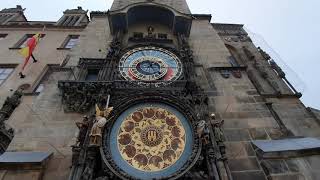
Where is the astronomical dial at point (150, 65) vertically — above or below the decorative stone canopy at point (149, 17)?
below

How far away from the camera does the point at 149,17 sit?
12.8 meters

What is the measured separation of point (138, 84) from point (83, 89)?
5.87 ft

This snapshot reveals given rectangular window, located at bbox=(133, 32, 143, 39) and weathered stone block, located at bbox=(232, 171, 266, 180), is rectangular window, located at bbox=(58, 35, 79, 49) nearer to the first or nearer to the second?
rectangular window, located at bbox=(133, 32, 143, 39)

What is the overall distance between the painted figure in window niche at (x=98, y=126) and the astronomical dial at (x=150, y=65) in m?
2.36

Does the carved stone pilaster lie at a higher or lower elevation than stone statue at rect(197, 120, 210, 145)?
higher

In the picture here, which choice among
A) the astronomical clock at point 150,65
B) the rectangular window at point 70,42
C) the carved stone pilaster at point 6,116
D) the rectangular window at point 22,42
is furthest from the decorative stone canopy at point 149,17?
the rectangular window at point 22,42

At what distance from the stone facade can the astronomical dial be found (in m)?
0.29

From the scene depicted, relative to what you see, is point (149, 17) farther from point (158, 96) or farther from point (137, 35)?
point (158, 96)

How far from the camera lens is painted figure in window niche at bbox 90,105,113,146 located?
635 cm

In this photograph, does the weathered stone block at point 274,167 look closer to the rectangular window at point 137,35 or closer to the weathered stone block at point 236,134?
the weathered stone block at point 236,134

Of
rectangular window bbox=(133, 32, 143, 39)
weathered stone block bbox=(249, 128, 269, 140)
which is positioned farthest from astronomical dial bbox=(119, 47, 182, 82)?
weathered stone block bbox=(249, 128, 269, 140)

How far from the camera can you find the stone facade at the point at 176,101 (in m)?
6.36

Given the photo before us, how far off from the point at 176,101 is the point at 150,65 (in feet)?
8.59

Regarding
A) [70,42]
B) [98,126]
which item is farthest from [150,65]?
[70,42]
